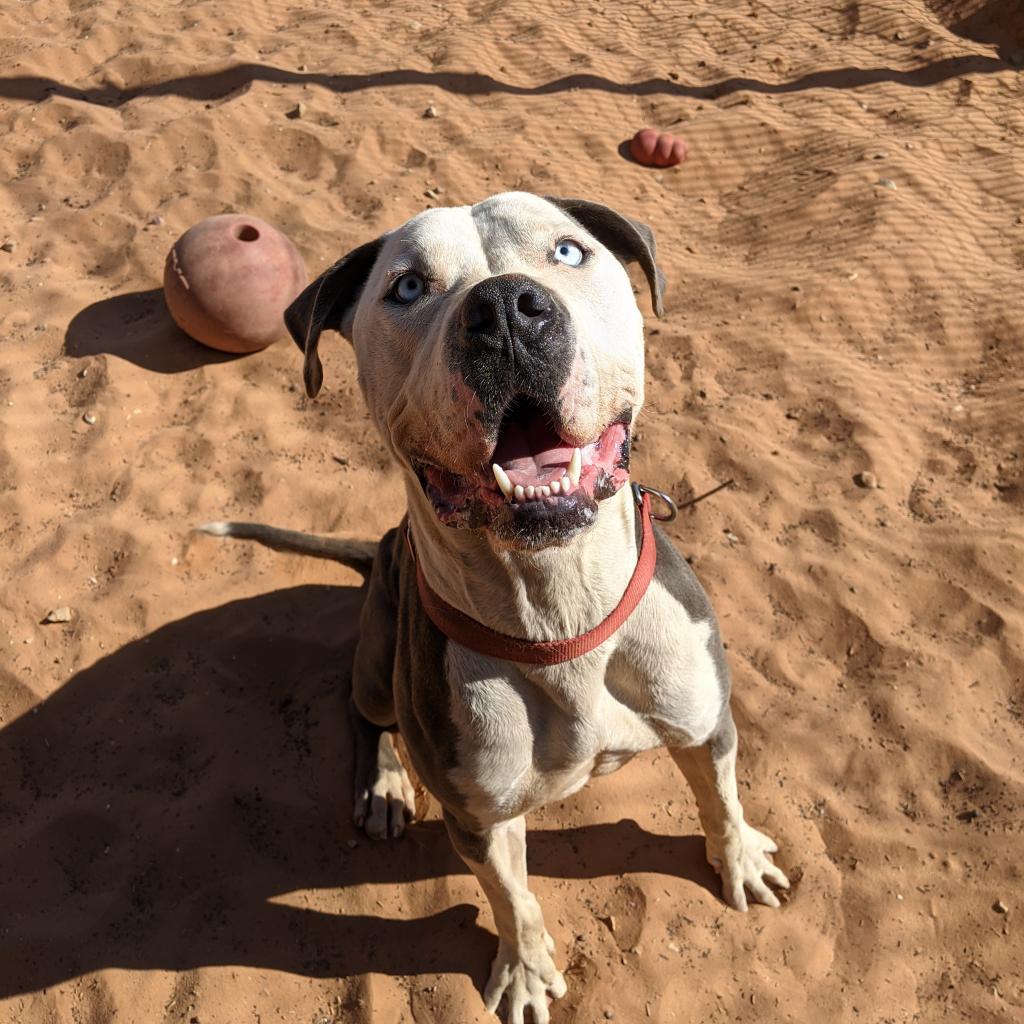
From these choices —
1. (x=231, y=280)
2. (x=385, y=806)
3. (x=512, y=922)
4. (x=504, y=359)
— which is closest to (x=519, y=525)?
(x=504, y=359)

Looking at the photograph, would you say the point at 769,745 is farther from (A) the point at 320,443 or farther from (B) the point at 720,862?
(A) the point at 320,443

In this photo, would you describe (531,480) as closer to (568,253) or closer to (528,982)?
(568,253)

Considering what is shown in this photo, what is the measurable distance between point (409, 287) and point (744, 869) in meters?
2.25

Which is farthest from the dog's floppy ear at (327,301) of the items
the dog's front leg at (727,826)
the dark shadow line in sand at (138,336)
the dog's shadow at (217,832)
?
the dark shadow line in sand at (138,336)

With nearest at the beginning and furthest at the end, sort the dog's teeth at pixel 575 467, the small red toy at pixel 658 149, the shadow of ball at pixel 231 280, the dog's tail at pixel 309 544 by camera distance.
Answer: the dog's teeth at pixel 575 467 → the dog's tail at pixel 309 544 → the shadow of ball at pixel 231 280 → the small red toy at pixel 658 149

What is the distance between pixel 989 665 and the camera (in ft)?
Result: 12.5

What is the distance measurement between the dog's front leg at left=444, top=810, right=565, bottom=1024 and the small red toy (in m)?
4.82

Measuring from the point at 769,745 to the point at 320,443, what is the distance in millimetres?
2717

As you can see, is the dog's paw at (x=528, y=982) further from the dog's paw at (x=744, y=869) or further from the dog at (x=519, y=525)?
the dog's paw at (x=744, y=869)

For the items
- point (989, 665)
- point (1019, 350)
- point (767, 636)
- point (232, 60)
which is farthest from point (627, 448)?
point (232, 60)

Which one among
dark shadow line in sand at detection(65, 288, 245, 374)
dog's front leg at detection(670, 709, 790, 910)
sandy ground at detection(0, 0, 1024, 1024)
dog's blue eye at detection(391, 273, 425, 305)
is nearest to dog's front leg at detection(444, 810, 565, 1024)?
sandy ground at detection(0, 0, 1024, 1024)

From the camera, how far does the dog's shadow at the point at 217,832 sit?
3.36 meters

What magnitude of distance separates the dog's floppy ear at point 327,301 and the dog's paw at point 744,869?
2039mm

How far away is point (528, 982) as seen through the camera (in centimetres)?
308
